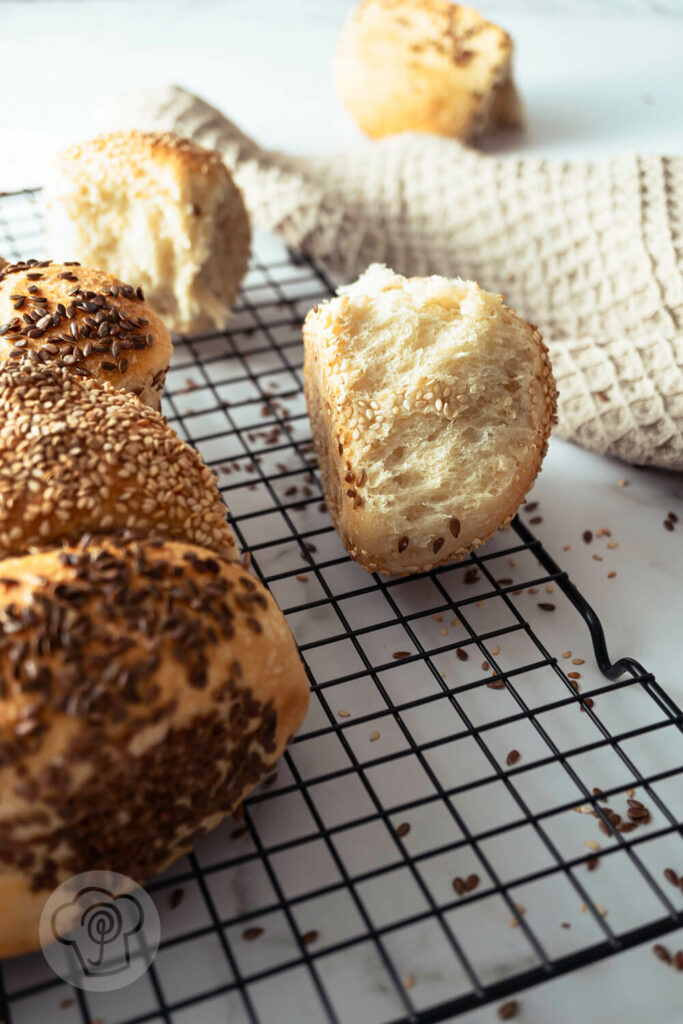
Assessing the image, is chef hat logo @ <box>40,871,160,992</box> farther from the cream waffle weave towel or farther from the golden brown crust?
the golden brown crust

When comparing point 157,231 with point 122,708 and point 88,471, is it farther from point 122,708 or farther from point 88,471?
point 122,708

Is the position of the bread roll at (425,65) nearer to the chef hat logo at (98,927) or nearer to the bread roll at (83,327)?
the bread roll at (83,327)

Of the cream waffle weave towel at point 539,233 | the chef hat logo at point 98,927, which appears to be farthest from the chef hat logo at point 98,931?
the cream waffle weave towel at point 539,233

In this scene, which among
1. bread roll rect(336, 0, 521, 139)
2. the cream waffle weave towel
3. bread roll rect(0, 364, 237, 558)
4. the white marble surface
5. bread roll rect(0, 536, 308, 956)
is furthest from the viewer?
bread roll rect(336, 0, 521, 139)

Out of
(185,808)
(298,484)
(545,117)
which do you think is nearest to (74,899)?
(185,808)

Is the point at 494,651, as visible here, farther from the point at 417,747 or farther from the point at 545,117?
the point at 545,117

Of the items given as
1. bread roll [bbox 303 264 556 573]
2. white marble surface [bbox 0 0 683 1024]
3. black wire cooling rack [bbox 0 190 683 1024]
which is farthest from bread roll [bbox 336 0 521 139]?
black wire cooling rack [bbox 0 190 683 1024]
